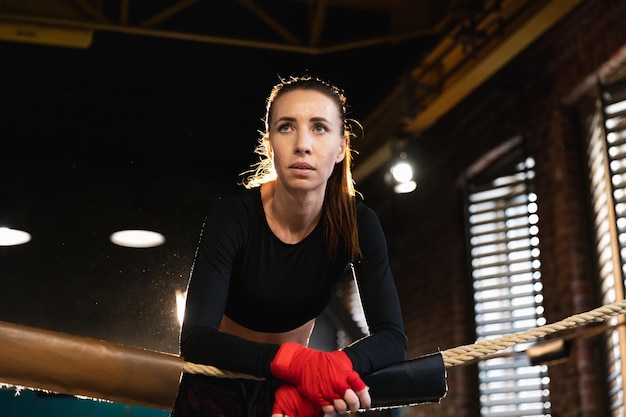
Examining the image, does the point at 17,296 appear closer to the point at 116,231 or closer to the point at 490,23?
the point at 116,231

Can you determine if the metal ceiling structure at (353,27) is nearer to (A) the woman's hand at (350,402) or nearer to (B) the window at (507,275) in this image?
(B) the window at (507,275)

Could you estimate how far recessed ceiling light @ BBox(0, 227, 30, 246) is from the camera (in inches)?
Answer: 159

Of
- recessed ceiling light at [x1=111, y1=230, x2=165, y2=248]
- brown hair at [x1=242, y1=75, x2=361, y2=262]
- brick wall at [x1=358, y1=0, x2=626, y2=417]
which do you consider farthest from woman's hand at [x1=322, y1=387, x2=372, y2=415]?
brick wall at [x1=358, y1=0, x2=626, y2=417]

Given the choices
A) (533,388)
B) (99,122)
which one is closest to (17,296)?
(99,122)

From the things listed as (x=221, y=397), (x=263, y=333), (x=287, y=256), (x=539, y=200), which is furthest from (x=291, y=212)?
(x=539, y=200)

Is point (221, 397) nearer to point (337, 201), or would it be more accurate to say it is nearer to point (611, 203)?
point (337, 201)

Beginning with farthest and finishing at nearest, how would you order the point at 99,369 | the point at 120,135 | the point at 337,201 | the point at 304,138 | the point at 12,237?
the point at 120,135
the point at 12,237
the point at 337,201
the point at 304,138
the point at 99,369

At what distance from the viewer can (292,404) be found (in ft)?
4.58

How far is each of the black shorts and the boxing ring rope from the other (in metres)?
0.06

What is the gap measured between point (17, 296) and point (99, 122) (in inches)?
47.0

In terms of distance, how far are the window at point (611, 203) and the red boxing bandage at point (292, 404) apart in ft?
7.56

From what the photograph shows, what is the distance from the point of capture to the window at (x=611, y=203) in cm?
342

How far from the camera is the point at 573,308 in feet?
11.8

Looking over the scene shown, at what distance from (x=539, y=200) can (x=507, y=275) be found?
1.49ft
